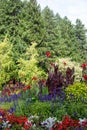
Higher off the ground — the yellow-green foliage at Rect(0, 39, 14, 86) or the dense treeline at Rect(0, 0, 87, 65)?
the dense treeline at Rect(0, 0, 87, 65)

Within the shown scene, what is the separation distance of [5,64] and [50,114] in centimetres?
2063

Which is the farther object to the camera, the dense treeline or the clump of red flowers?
the dense treeline

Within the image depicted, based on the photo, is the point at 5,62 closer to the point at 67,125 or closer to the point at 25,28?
the point at 25,28

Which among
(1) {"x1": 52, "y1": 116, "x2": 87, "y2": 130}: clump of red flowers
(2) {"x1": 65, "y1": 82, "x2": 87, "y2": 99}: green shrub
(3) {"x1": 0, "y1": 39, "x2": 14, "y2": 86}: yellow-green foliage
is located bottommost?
(3) {"x1": 0, "y1": 39, "x2": 14, "y2": 86}: yellow-green foliage

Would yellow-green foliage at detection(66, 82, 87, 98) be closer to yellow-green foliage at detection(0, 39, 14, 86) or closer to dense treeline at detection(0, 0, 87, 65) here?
yellow-green foliage at detection(0, 39, 14, 86)

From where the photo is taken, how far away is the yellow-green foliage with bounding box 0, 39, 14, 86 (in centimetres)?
2983

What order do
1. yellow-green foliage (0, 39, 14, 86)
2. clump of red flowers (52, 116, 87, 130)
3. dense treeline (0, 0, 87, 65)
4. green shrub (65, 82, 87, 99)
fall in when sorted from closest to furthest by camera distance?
clump of red flowers (52, 116, 87, 130), green shrub (65, 82, 87, 99), yellow-green foliage (0, 39, 14, 86), dense treeline (0, 0, 87, 65)

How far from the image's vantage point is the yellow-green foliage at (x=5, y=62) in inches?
1174

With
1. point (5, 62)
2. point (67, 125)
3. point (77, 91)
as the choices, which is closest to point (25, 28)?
point (5, 62)

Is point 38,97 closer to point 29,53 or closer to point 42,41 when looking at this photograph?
point 29,53

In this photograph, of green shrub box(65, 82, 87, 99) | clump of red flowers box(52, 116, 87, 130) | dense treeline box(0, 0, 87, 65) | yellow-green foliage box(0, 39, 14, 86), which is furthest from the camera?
dense treeline box(0, 0, 87, 65)

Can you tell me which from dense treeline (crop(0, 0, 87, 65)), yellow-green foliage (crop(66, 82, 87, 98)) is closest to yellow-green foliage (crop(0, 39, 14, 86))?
dense treeline (crop(0, 0, 87, 65))

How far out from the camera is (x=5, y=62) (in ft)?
99.8

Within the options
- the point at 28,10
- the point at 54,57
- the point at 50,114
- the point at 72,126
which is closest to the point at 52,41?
the point at 54,57
